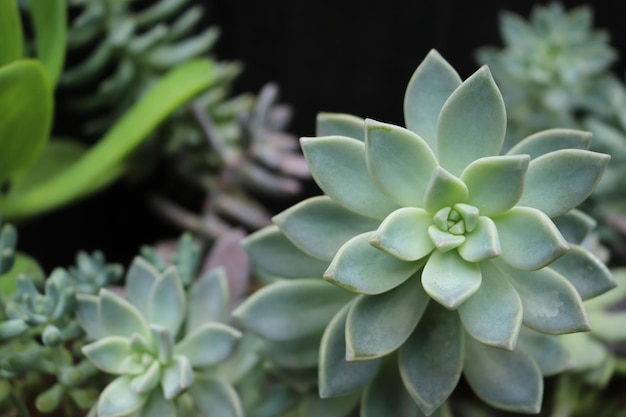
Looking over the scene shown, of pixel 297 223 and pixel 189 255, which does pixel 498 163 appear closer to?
pixel 297 223

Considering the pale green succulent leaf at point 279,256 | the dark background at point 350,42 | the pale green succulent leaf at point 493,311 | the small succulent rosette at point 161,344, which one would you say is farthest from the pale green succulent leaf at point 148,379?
the dark background at point 350,42

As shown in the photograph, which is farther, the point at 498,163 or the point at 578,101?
the point at 578,101

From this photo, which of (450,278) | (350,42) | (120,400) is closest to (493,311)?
(450,278)

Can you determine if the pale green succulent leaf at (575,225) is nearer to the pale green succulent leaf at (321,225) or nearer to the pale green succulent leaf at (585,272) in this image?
the pale green succulent leaf at (585,272)

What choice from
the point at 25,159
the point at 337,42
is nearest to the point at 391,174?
the point at 25,159

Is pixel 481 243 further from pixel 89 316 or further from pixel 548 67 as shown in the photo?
pixel 548 67

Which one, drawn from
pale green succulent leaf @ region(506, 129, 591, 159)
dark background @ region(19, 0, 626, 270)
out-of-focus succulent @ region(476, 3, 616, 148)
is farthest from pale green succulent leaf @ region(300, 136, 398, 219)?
dark background @ region(19, 0, 626, 270)
